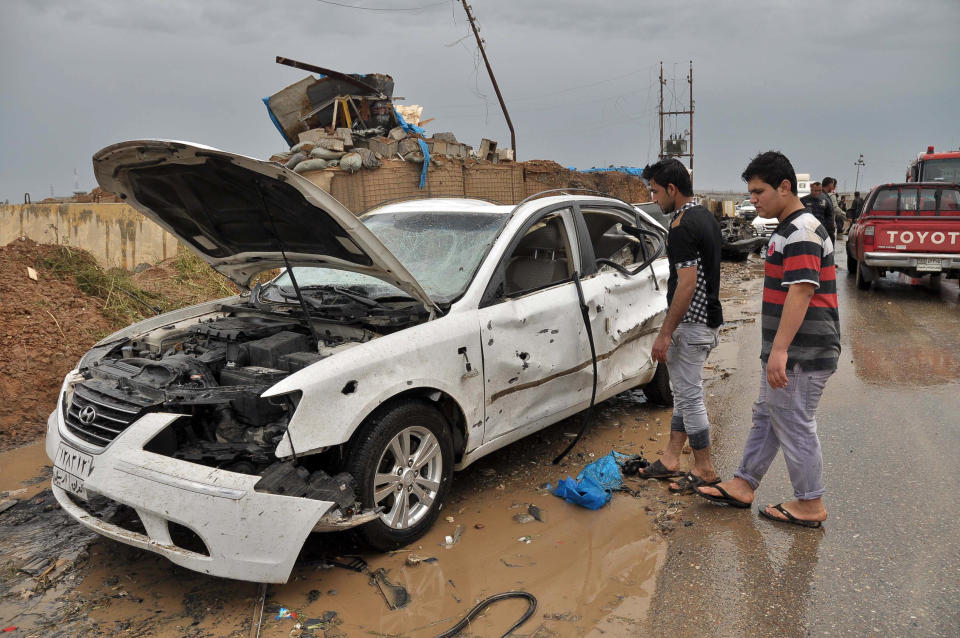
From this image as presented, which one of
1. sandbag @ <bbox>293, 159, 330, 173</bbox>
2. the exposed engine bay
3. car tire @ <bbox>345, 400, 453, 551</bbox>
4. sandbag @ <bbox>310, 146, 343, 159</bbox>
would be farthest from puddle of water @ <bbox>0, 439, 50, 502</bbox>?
sandbag @ <bbox>310, 146, 343, 159</bbox>

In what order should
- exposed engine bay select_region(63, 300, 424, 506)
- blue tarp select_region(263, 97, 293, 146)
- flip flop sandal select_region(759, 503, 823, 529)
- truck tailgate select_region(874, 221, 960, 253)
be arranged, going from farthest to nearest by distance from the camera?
1. blue tarp select_region(263, 97, 293, 146)
2. truck tailgate select_region(874, 221, 960, 253)
3. flip flop sandal select_region(759, 503, 823, 529)
4. exposed engine bay select_region(63, 300, 424, 506)

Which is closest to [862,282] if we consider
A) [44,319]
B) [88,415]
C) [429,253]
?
[429,253]

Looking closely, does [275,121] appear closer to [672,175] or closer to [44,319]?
[44,319]

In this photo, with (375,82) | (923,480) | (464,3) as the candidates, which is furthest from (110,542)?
(464,3)

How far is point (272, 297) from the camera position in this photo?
4766 millimetres

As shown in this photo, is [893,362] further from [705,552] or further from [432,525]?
[432,525]

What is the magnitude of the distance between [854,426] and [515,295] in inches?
117

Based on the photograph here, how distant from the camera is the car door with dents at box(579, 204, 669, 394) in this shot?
4.71 meters

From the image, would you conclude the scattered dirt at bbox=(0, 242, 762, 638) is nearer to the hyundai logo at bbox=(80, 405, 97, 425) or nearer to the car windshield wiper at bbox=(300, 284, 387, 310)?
the hyundai logo at bbox=(80, 405, 97, 425)

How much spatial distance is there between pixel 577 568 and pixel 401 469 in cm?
98

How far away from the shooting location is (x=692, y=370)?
13.6 ft

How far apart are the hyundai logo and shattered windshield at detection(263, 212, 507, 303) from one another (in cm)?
159

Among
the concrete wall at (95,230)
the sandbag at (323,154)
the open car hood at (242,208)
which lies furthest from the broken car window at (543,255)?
the sandbag at (323,154)

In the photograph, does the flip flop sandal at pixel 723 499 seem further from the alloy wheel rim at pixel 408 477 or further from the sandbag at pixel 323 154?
the sandbag at pixel 323 154
